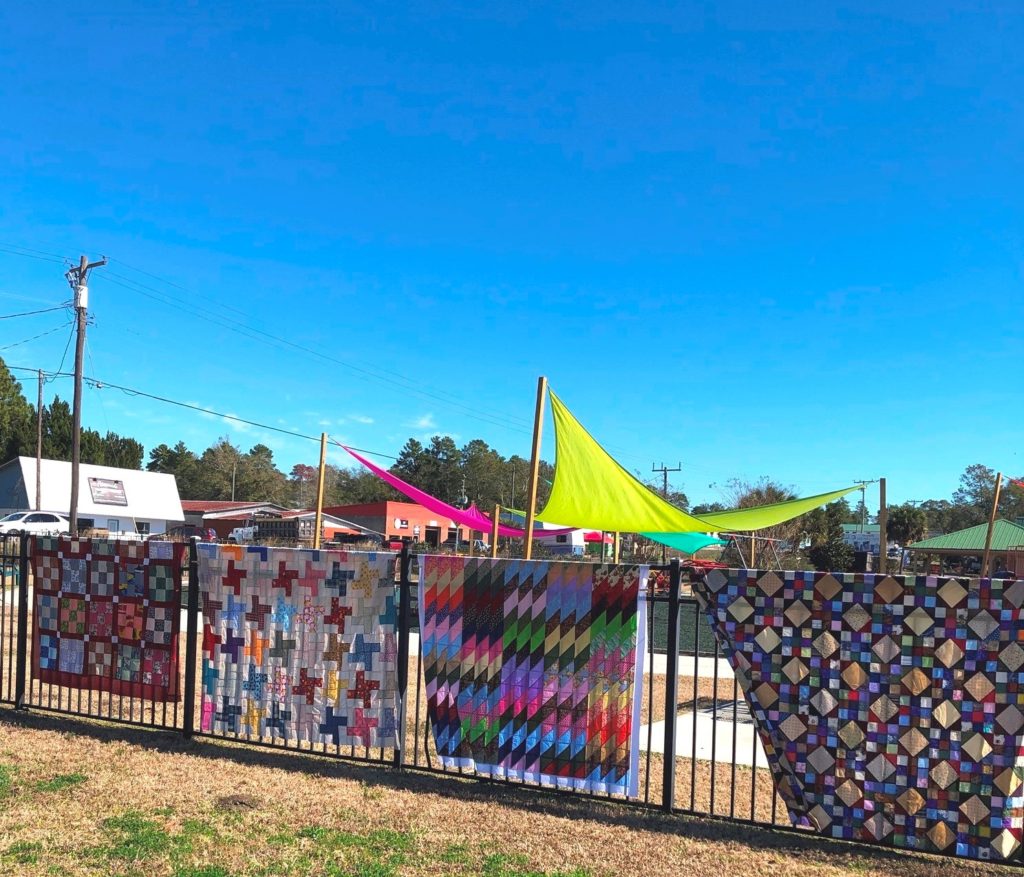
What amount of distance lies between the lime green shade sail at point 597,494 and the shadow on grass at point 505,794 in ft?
16.8

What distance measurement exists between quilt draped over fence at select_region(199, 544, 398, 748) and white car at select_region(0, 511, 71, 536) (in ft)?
99.2

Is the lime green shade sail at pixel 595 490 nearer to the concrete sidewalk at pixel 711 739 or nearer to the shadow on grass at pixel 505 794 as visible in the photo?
the concrete sidewalk at pixel 711 739

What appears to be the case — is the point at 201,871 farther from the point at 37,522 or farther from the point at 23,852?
the point at 37,522

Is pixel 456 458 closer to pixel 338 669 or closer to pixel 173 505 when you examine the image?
pixel 173 505

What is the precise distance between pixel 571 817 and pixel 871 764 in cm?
181

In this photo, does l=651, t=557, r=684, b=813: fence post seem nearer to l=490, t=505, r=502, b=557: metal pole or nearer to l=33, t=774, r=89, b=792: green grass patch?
l=33, t=774, r=89, b=792: green grass patch

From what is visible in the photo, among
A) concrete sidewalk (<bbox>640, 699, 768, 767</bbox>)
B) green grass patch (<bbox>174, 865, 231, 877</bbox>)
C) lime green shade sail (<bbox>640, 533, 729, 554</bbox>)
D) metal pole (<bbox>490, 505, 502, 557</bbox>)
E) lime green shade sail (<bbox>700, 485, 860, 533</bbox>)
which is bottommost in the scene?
concrete sidewalk (<bbox>640, 699, 768, 767</bbox>)

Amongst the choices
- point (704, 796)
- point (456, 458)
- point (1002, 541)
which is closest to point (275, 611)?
point (704, 796)

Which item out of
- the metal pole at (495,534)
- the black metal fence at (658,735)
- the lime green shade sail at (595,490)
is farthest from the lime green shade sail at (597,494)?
the metal pole at (495,534)

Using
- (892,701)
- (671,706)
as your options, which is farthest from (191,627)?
(892,701)

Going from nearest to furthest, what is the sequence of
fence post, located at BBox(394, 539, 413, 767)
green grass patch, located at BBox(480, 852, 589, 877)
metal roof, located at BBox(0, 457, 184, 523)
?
green grass patch, located at BBox(480, 852, 589, 877), fence post, located at BBox(394, 539, 413, 767), metal roof, located at BBox(0, 457, 184, 523)

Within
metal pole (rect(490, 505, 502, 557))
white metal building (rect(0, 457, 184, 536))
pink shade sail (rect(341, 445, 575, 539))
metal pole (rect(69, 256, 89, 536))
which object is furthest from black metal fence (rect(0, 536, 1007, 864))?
white metal building (rect(0, 457, 184, 536))

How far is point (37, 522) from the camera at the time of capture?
34312mm

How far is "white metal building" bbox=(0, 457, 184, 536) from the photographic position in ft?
141
